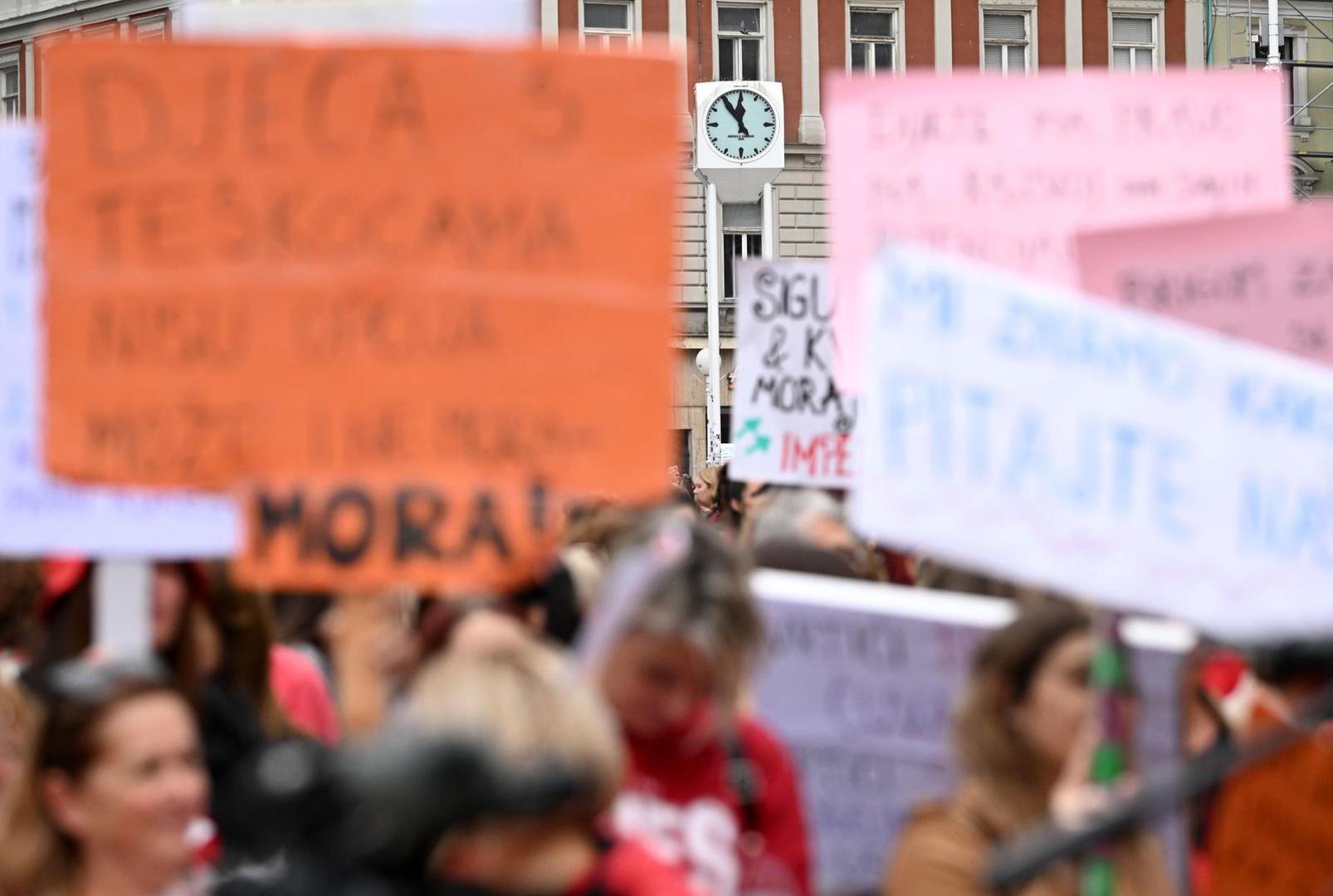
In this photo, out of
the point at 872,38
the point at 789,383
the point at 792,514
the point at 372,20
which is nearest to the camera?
the point at 372,20

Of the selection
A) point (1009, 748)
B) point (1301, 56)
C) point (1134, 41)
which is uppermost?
point (1134, 41)

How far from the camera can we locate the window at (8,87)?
35781 millimetres

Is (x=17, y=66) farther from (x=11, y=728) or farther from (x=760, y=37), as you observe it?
(x=11, y=728)

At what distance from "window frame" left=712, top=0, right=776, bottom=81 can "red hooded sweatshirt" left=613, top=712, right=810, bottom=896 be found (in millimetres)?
29542

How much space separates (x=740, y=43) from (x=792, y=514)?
90.8 feet

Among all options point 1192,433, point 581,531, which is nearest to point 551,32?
point 581,531

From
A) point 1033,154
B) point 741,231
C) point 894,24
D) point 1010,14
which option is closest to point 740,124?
point 741,231

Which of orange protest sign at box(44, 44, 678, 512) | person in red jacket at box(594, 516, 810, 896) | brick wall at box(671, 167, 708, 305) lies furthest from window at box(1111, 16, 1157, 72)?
orange protest sign at box(44, 44, 678, 512)

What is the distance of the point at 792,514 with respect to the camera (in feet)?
18.1

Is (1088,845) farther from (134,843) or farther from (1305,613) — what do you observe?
(134,843)

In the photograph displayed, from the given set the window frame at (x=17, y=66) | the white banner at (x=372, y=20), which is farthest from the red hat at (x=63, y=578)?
the window frame at (x=17, y=66)

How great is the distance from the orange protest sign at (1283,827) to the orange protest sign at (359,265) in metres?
0.87

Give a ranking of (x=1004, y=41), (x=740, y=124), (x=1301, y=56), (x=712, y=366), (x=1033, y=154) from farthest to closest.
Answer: (x=1004, y=41) < (x=1301, y=56) < (x=740, y=124) < (x=712, y=366) < (x=1033, y=154)

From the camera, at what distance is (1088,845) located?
2.07 meters
